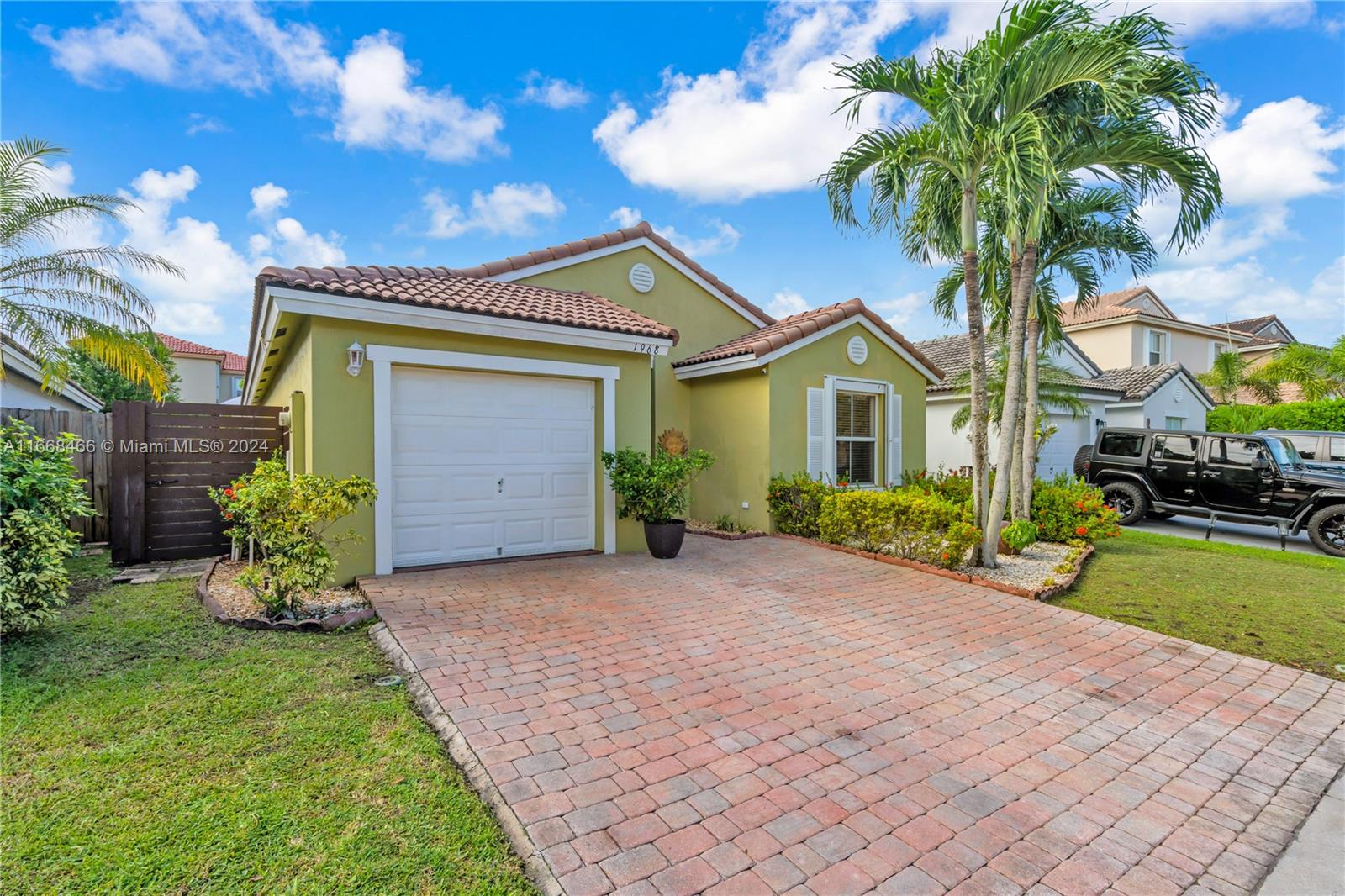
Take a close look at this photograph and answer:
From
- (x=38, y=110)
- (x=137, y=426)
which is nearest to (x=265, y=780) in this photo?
(x=137, y=426)

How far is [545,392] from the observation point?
8500mm

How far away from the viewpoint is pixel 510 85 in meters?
11.7

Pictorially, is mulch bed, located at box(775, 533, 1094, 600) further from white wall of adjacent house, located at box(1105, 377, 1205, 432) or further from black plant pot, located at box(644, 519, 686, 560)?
white wall of adjacent house, located at box(1105, 377, 1205, 432)

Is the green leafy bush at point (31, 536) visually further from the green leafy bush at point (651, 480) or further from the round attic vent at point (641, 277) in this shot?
the round attic vent at point (641, 277)

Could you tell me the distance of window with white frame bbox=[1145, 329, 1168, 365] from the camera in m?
25.8

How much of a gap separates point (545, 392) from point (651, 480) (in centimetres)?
196

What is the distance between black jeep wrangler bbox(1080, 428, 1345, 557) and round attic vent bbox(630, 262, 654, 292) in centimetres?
1138

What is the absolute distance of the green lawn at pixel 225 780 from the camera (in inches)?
99.1

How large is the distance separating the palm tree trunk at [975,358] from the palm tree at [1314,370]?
22.3 metres

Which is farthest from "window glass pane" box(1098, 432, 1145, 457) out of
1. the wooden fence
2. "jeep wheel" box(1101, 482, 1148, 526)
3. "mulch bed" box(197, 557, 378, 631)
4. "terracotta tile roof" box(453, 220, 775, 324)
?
the wooden fence

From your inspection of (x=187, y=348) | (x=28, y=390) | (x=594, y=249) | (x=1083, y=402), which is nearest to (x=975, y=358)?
(x=594, y=249)

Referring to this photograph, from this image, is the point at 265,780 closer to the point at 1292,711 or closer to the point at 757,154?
the point at 1292,711

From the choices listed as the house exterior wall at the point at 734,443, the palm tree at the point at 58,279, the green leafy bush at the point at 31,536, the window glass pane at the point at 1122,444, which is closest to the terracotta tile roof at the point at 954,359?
the window glass pane at the point at 1122,444

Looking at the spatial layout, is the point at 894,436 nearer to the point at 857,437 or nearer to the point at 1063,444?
the point at 857,437
